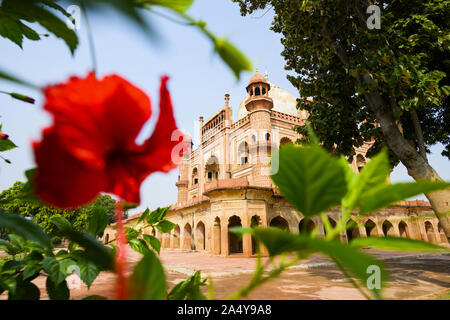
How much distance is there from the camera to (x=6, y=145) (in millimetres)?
610

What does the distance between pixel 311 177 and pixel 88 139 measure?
0.66 ft

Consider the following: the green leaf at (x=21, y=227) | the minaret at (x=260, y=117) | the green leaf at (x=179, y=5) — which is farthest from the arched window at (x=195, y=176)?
the green leaf at (x=179, y=5)

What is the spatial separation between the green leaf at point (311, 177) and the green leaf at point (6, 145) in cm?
67

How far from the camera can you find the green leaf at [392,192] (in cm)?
24

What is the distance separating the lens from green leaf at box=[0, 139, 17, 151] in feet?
1.97

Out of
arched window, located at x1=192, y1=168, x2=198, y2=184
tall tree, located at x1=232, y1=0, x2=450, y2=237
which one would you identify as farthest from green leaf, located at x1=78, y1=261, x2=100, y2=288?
arched window, located at x1=192, y1=168, x2=198, y2=184

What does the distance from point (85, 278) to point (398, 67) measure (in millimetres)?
5186

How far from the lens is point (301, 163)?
9.0 inches

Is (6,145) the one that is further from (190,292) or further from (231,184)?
(231,184)

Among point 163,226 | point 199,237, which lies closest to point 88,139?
point 163,226

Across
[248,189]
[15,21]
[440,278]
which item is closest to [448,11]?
[440,278]

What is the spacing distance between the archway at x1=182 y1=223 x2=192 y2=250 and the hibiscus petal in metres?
17.0

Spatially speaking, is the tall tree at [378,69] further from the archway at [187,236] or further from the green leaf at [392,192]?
the archway at [187,236]

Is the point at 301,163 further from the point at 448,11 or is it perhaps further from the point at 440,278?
the point at 440,278
